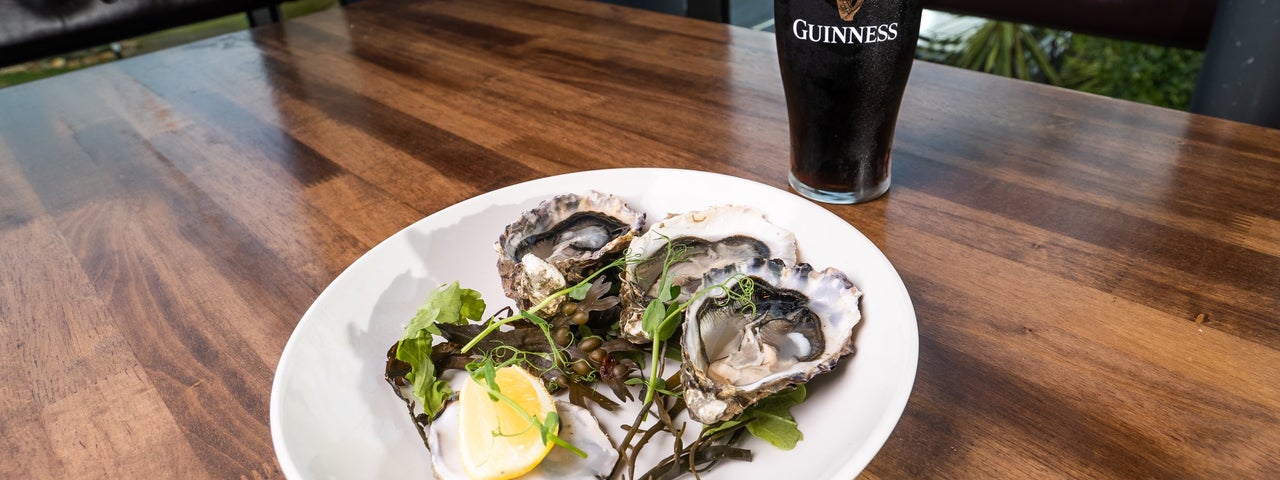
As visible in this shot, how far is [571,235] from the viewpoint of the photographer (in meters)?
0.63

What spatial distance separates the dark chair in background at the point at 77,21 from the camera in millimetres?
2002

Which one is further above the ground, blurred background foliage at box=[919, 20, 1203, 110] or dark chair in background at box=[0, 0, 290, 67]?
dark chair in background at box=[0, 0, 290, 67]

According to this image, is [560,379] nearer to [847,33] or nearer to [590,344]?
[590,344]

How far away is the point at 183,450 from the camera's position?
532 millimetres

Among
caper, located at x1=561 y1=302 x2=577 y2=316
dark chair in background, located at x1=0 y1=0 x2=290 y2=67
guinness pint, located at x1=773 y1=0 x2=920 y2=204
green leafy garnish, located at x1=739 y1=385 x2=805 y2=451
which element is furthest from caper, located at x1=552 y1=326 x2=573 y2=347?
dark chair in background, located at x1=0 y1=0 x2=290 y2=67

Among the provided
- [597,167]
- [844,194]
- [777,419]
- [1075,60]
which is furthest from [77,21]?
[1075,60]

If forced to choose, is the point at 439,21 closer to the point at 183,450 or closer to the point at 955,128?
the point at 955,128

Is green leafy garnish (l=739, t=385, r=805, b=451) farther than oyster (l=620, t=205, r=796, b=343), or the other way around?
oyster (l=620, t=205, r=796, b=343)

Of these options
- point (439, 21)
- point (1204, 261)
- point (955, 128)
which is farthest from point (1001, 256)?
point (439, 21)

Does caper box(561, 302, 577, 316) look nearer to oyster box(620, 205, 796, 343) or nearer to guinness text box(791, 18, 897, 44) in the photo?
oyster box(620, 205, 796, 343)

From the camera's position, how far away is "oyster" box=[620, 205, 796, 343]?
559 millimetres

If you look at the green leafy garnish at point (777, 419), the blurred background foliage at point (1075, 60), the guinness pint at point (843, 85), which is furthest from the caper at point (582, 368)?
the blurred background foliage at point (1075, 60)

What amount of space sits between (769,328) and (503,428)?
0.61 ft

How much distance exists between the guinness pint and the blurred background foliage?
Result: 1864 millimetres
